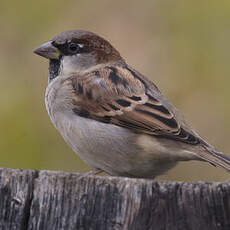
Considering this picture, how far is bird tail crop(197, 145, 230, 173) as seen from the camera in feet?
14.0

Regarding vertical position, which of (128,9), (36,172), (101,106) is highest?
(128,9)

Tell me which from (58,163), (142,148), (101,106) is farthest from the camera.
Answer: (58,163)

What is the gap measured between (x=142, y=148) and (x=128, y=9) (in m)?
2.44

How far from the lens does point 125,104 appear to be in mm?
4789

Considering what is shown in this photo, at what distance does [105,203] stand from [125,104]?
5.93 ft

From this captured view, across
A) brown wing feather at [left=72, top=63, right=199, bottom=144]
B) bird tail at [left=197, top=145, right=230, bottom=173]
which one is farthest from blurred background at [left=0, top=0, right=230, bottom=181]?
bird tail at [left=197, top=145, right=230, bottom=173]

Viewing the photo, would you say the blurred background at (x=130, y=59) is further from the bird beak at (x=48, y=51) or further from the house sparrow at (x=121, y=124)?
the house sparrow at (x=121, y=124)

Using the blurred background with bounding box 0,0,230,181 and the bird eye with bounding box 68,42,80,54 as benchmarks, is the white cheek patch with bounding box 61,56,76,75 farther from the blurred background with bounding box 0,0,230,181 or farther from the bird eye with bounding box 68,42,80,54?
the blurred background with bounding box 0,0,230,181

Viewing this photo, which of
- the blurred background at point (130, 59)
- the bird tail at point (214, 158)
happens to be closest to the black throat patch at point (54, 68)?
the blurred background at point (130, 59)

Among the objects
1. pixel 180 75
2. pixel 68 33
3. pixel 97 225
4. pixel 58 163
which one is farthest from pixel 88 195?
Result: pixel 180 75

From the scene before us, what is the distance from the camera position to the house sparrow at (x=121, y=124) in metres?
4.49

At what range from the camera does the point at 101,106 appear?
4836mm

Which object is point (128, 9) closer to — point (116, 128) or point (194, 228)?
point (116, 128)

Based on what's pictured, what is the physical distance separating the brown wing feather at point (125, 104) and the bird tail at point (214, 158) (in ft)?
0.32
